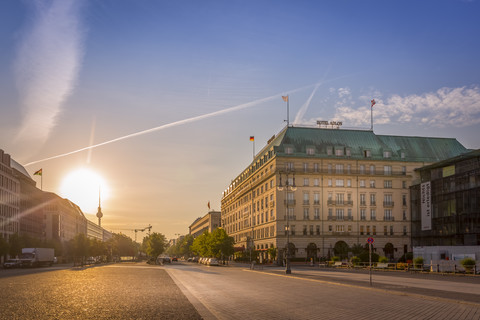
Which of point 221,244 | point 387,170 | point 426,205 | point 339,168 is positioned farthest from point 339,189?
point 221,244

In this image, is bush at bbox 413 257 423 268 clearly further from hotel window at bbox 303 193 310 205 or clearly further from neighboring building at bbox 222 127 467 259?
hotel window at bbox 303 193 310 205

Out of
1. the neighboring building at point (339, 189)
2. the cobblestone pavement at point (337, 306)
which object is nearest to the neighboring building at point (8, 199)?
the neighboring building at point (339, 189)

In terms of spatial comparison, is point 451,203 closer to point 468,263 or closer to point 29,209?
point 468,263

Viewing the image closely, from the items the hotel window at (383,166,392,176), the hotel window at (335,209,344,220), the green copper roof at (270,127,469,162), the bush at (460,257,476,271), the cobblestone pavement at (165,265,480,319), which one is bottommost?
the bush at (460,257,476,271)

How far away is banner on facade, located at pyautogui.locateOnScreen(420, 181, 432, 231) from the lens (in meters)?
78.9

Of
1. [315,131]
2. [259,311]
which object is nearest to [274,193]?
[315,131]

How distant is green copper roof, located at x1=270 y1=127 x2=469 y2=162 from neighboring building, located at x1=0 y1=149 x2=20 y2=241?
56.0 meters

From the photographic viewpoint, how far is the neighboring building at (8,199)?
10081 centimetres

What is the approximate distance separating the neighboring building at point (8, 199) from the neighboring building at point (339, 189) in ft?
174

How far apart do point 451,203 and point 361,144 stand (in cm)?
3242

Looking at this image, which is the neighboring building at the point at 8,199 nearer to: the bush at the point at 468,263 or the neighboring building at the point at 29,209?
the neighboring building at the point at 29,209

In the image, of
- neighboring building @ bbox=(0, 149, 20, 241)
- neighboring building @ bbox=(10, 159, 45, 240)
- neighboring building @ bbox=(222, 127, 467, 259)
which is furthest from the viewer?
neighboring building @ bbox=(10, 159, 45, 240)

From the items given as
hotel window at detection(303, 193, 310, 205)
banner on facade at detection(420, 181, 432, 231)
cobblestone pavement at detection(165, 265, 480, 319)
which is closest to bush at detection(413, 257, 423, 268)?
banner on facade at detection(420, 181, 432, 231)

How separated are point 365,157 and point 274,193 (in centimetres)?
2057
